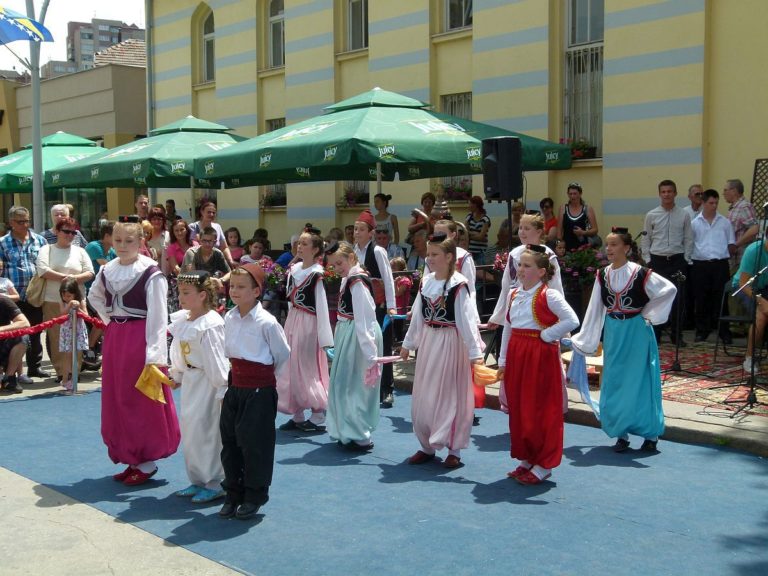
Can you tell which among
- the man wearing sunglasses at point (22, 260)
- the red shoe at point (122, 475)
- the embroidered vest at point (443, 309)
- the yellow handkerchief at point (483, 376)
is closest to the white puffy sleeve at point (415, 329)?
the embroidered vest at point (443, 309)

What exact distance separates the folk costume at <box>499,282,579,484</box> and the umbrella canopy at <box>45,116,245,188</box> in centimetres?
963

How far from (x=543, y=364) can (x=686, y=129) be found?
771 cm

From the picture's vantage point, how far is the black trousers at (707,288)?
40.6 ft

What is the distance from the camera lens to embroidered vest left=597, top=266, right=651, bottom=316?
7.64 m

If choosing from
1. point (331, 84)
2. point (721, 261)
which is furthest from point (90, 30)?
point (721, 261)

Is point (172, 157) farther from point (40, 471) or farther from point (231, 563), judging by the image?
point (231, 563)

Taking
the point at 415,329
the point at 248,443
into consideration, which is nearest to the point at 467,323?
the point at 415,329

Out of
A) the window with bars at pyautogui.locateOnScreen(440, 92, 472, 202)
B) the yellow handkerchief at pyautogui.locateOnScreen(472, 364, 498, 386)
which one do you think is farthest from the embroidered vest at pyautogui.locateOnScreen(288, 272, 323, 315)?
the window with bars at pyautogui.locateOnScreen(440, 92, 472, 202)

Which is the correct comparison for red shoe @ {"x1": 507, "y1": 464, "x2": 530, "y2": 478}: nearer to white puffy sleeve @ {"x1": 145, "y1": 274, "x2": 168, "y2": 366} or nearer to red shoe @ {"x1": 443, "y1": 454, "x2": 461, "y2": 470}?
red shoe @ {"x1": 443, "y1": 454, "x2": 461, "y2": 470}

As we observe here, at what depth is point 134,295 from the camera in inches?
272

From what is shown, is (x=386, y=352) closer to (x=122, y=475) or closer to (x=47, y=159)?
(x=122, y=475)

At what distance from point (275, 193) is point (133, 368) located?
595 inches

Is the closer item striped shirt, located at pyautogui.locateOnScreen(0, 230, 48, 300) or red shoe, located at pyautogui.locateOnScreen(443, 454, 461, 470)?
red shoe, located at pyautogui.locateOnScreen(443, 454, 461, 470)

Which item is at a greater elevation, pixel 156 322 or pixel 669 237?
pixel 669 237
